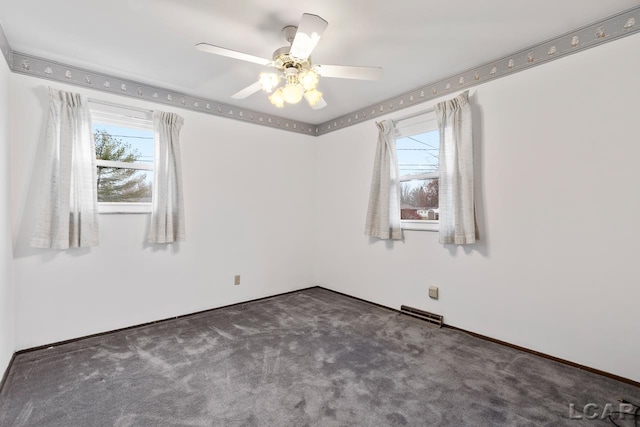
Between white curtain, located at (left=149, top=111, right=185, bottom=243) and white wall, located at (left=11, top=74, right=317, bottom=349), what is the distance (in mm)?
148

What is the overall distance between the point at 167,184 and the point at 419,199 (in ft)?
9.00

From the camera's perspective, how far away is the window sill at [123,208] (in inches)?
113

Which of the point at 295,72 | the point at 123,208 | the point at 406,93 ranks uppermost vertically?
the point at 406,93

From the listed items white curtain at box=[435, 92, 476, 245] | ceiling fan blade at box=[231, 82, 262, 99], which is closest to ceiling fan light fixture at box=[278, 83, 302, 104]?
ceiling fan blade at box=[231, 82, 262, 99]

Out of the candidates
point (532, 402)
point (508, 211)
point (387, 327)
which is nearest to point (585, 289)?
point (508, 211)

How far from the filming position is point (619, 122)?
6.77 feet

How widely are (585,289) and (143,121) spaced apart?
4191 millimetres

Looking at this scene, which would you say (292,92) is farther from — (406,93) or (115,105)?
(115,105)

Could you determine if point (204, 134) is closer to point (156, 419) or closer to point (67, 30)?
point (67, 30)

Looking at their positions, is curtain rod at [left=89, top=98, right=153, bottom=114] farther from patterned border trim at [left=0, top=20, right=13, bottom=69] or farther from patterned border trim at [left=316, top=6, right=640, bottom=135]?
patterned border trim at [left=316, top=6, right=640, bottom=135]

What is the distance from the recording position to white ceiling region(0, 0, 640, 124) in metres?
1.95

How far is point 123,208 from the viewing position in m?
2.96

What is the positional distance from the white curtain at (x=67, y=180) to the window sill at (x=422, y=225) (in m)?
3.11

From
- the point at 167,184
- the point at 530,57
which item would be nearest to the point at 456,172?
the point at 530,57
